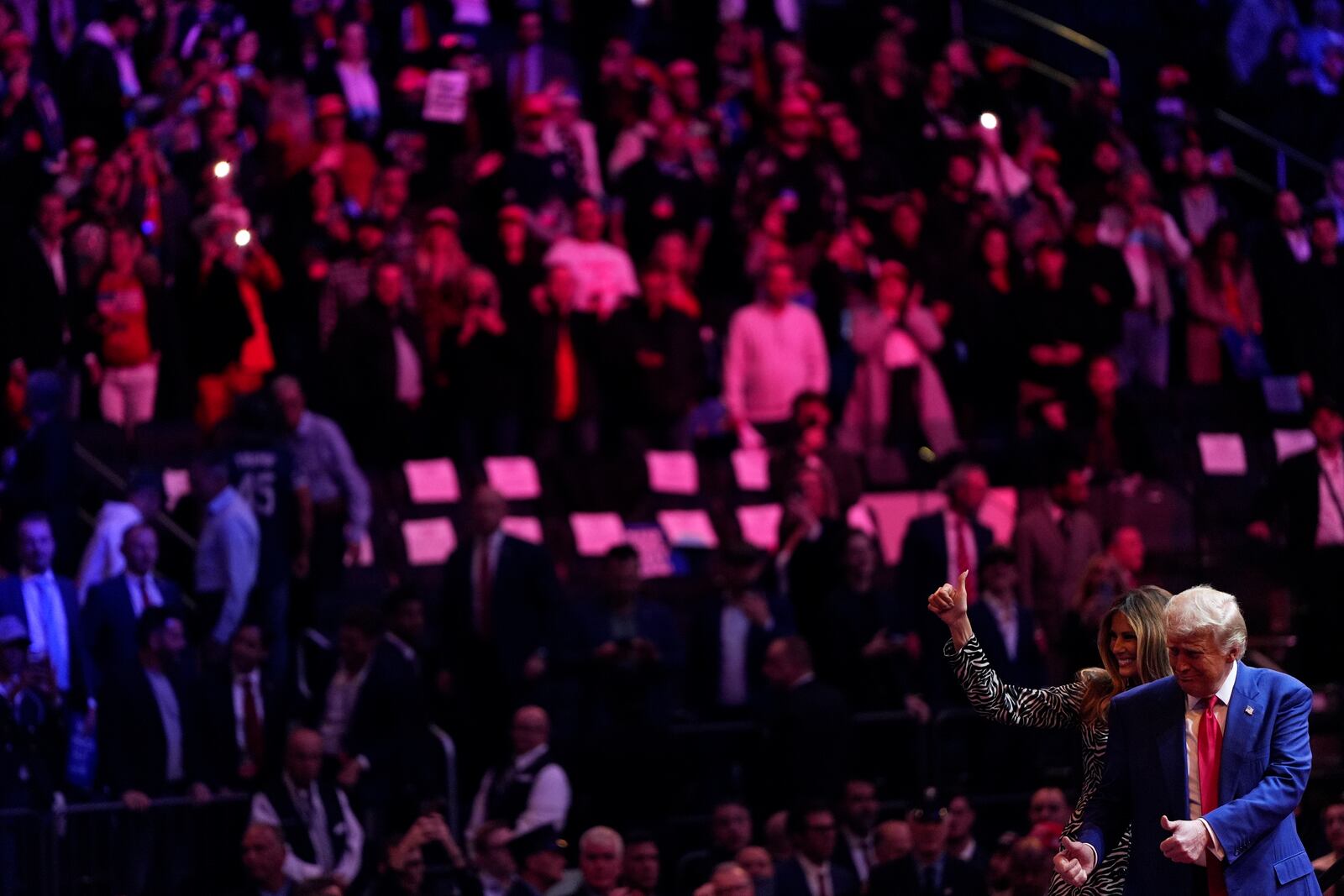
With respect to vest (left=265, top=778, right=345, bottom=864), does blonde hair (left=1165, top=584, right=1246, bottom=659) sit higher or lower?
higher

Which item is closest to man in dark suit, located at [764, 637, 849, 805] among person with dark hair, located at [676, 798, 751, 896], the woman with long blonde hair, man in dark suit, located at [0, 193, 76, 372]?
person with dark hair, located at [676, 798, 751, 896]

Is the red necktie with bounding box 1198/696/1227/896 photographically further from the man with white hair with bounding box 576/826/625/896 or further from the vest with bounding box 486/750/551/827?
the vest with bounding box 486/750/551/827

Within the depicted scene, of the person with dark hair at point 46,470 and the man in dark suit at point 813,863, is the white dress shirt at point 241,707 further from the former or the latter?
the man in dark suit at point 813,863

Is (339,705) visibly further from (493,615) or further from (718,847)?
(718,847)

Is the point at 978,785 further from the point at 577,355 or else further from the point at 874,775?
the point at 577,355

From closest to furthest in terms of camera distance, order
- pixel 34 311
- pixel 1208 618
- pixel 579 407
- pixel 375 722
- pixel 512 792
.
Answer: pixel 1208 618
pixel 512 792
pixel 375 722
pixel 34 311
pixel 579 407

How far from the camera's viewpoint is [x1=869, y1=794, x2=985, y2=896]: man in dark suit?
11.9 meters

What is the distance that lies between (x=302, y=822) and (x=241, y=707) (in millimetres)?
870

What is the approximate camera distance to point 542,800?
12195 mm

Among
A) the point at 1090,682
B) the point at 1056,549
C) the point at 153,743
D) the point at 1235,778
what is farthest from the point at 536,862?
the point at 1235,778

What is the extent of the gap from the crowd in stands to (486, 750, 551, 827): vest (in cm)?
2

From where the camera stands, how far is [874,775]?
1354 cm

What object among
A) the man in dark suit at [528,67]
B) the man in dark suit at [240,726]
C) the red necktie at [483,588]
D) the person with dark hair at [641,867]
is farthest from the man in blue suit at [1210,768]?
the man in dark suit at [528,67]

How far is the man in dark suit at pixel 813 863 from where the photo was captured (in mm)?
12062
